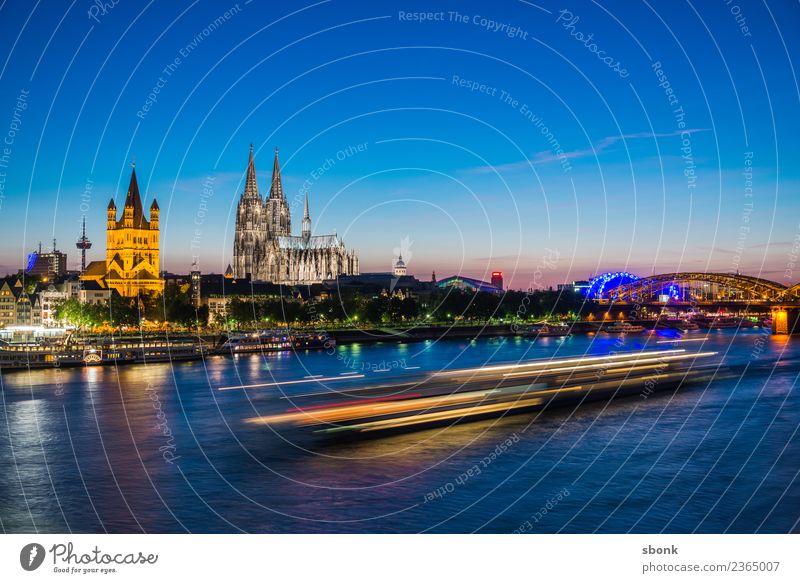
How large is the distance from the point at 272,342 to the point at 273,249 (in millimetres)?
45524

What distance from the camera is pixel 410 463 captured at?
1336 centimetres

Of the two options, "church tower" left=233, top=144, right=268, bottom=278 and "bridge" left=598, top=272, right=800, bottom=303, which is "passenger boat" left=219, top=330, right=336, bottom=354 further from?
"church tower" left=233, top=144, right=268, bottom=278

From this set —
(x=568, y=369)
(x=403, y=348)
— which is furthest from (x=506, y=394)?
(x=403, y=348)

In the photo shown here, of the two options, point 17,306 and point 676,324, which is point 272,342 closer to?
point 17,306

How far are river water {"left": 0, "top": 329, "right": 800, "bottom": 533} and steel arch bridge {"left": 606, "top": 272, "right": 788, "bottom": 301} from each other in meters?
48.6

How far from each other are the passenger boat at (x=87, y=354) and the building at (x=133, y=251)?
2787 centimetres

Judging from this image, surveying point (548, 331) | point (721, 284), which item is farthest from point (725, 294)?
point (548, 331)

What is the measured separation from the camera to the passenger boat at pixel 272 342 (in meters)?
43.7

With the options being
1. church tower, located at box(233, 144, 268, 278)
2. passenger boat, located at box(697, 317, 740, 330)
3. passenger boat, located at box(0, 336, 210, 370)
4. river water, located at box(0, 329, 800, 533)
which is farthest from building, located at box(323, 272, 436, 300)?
river water, located at box(0, 329, 800, 533)

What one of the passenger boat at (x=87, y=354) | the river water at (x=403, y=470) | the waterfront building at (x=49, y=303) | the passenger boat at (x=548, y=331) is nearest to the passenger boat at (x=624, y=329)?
the passenger boat at (x=548, y=331)

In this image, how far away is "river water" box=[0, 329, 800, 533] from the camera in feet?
34.6

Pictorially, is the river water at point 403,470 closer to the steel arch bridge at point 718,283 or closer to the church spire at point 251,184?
the steel arch bridge at point 718,283

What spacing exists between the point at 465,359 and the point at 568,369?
11.9 metres

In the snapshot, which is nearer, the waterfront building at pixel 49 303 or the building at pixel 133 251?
the waterfront building at pixel 49 303
